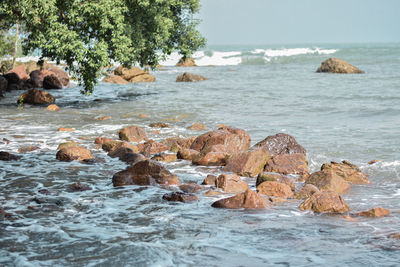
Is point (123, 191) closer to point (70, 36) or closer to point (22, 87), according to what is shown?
point (70, 36)

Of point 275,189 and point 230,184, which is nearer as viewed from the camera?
point 275,189

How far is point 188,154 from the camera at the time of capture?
39.8 feet

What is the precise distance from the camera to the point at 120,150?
1229 cm

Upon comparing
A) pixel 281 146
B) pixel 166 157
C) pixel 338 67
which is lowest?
pixel 166 157

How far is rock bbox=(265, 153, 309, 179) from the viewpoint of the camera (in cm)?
1086

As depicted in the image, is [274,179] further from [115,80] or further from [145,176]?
[115,80]

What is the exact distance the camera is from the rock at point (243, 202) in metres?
8.10

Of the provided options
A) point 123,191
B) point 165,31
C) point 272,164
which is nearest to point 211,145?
point 272,164

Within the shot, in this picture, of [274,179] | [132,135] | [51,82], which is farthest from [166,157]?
[51,82]

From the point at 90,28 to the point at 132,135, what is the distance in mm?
6452

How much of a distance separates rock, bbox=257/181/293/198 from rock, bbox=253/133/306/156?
10.7 ft

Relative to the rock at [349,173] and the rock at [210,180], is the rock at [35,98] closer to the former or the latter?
the rock at [210,180]

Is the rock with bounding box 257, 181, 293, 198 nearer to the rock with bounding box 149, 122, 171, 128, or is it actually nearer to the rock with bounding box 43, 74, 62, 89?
the rock with bounding box 149, 122, 171, 128

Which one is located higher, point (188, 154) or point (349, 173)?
point (188, 154)
